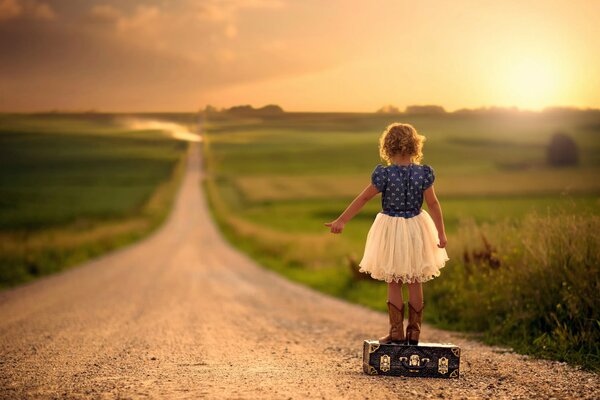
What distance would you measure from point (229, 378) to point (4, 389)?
1.84 metres

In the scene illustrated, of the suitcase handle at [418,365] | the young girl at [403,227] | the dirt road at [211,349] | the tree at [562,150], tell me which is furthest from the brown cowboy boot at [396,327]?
the tree at [562,150]

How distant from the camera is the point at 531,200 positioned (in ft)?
139

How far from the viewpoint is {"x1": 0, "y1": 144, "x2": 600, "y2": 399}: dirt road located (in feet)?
18.7

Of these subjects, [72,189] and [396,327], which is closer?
[396,327]

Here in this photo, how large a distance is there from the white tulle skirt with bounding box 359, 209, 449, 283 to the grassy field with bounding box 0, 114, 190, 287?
14.6 m

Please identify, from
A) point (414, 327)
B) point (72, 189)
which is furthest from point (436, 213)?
point (72, 189)

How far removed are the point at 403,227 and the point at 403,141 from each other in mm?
790

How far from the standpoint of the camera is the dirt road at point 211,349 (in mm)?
5688

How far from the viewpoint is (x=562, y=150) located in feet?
166

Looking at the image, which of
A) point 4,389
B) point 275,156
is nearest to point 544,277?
point 4,389

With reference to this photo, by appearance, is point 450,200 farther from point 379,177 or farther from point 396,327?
point 379,177

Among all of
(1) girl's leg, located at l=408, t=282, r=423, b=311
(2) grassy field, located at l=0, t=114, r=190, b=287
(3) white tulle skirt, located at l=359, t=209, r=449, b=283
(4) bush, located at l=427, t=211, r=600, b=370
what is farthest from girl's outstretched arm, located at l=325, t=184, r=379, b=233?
(2) grassy field, located at l=0, t=114, r=190, b=287

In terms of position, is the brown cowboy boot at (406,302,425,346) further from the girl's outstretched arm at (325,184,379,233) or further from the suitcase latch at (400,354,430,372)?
the girl's outstretched arm at (325,184,379,233)

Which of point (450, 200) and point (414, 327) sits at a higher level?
point (414, 327)
